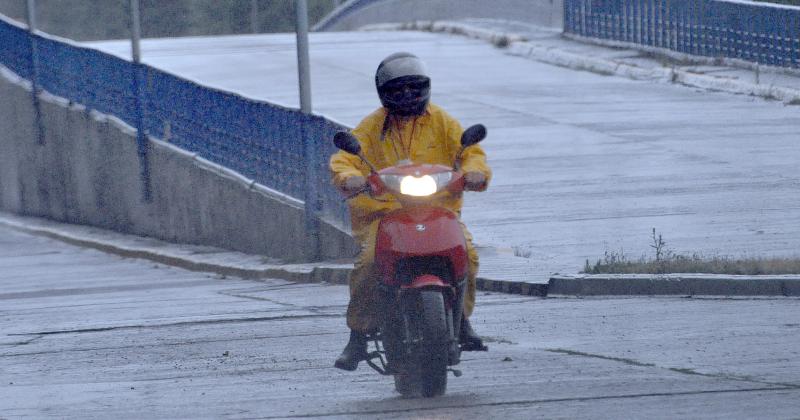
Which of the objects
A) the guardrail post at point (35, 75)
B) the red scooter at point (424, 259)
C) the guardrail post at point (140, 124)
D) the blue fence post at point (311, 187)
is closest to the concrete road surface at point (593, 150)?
the blue fence post at point (311, 187)

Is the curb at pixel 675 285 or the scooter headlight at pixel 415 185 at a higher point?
→ the scooter headlight at pixel 415 185

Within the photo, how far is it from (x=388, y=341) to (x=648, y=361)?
62.9 inches

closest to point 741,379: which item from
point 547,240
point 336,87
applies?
point 547,240

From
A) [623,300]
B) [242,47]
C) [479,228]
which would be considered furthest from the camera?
[242,47]

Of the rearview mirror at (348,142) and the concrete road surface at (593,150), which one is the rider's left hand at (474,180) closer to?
the rearview mirror at (348,142)

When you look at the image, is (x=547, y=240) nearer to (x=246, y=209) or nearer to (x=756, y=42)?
(x=246, y=209)

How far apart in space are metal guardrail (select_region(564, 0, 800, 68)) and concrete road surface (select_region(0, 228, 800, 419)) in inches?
548

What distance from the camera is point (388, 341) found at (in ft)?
25.1

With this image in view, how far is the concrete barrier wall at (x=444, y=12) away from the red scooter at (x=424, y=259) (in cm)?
2868

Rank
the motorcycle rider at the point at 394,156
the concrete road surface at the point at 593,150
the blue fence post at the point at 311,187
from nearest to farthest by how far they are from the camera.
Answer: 1. the motorcycle rider at the point at 394,156
2. the concrete road surface at the point at 593,150
3. the blue fence post at the point at 311,187

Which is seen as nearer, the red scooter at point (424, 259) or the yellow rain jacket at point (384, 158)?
the red scooter at point (424, 259)

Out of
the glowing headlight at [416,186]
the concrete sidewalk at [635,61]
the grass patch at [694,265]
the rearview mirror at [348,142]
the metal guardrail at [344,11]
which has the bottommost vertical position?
the grass patch at [694,265]

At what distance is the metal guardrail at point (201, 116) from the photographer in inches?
685

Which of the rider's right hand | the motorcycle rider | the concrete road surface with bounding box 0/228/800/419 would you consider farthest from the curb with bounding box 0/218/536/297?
the rider's right hand
